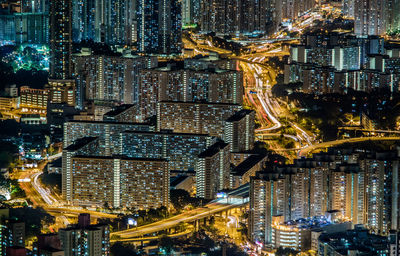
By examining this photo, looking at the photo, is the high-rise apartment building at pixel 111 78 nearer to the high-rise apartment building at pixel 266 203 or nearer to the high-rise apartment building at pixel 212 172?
the high-rise apartment building at pixel 212 172

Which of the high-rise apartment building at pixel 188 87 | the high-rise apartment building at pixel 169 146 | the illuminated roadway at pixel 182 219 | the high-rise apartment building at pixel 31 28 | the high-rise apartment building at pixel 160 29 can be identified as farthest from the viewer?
the high-rise apartment building at pixel 31 28

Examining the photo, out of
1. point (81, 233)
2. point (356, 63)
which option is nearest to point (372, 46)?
point (356, 63)

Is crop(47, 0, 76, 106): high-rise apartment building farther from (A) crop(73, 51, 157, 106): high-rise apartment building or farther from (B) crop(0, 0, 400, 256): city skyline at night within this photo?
(A) crop(73, 51, 157, 106): high-rise apartment building

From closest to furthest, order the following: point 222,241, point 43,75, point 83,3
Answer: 1. point 222,241
2. point 43,75
3. point 83,3

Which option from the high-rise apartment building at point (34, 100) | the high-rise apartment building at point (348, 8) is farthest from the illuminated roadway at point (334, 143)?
the high-rise apartment building at point (348, 8)

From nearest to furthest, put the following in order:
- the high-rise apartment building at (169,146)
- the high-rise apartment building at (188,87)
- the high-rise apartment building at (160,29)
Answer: the high-rise apartment building at (169,146), the high-rise apartment building at (188,87), the high-rise apartment building at (160,29)

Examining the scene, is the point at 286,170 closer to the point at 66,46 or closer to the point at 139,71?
the point at 139,71
